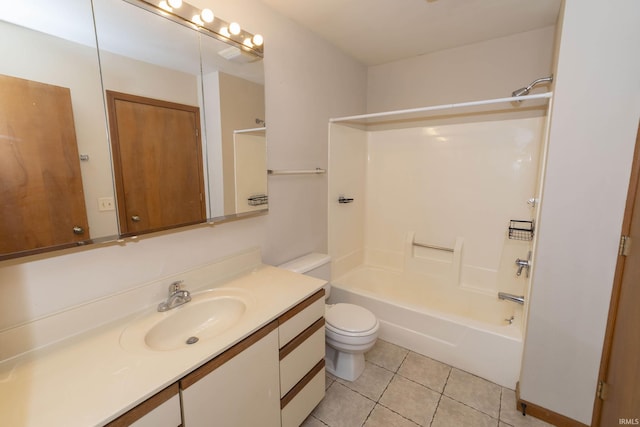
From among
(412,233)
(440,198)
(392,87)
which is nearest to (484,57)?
(392,87)

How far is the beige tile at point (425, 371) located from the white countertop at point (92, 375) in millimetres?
1307

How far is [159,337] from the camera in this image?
1253 millimetres

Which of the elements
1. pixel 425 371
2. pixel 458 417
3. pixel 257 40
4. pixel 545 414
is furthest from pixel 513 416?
pixel 257 40

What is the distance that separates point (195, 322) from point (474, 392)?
1.78m

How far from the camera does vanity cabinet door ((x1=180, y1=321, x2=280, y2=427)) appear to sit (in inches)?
38.7

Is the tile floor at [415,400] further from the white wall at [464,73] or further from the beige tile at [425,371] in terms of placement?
the white wall at [464,73]

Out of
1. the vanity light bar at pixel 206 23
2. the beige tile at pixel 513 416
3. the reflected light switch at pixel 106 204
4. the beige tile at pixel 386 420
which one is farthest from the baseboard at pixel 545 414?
the vanity light bar at pixel 206 23

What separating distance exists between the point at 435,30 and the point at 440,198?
1.38m

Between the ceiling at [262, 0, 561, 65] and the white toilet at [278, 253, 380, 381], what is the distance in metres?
1.75

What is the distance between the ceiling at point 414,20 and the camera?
1.79 m

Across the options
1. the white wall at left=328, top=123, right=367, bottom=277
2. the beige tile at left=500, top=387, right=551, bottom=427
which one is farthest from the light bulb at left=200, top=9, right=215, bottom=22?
the beige tile at left=500, top=387, right=551, bottom=427

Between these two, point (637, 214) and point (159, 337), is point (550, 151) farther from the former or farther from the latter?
point (159, 337)

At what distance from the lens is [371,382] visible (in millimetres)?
1945

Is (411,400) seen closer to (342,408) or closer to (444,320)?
(342,408)
